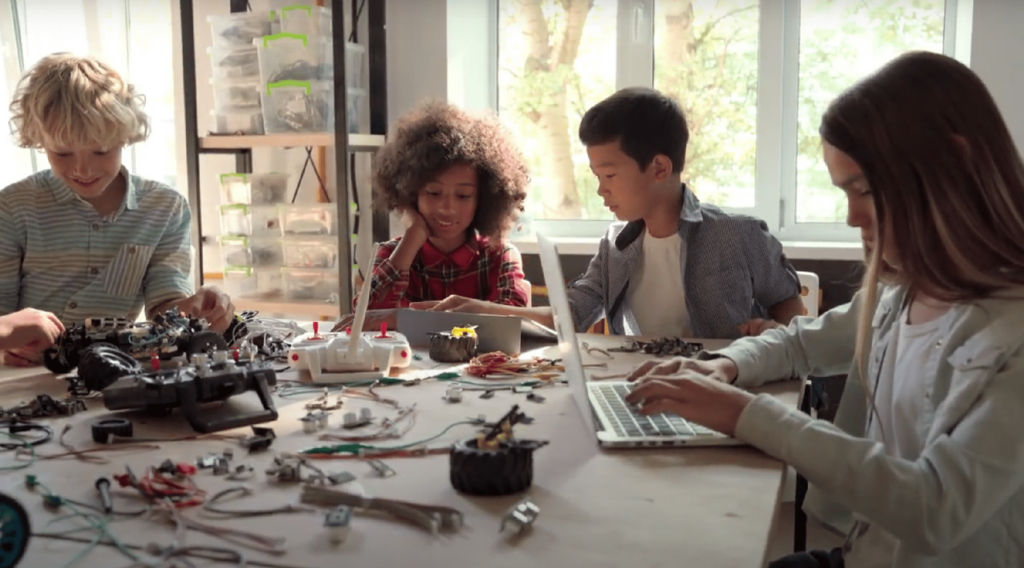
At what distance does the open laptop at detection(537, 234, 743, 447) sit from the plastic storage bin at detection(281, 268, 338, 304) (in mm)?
1582

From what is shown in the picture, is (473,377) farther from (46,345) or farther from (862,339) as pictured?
(46,345)

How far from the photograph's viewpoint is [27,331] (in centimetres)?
134

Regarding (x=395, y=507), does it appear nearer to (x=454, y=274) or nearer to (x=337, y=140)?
(x=454, y=274)

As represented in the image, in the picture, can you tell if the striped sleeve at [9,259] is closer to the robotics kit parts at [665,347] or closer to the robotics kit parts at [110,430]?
the robotics kit parts at [110,430]

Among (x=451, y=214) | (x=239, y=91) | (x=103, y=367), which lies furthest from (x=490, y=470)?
(x=239, y=91)

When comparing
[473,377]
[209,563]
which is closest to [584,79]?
[473,377]

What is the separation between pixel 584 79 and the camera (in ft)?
9.77

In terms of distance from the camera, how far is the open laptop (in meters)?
0.96

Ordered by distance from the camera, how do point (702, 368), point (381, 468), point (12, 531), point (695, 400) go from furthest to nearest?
1. point (702, 368)
2. point (695, 400)
3. point (381, 468)
4. point (12, 531)

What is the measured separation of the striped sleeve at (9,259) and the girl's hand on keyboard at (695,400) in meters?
1.25

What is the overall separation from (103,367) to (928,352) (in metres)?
1.00

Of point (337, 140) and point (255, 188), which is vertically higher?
point (337, 140)

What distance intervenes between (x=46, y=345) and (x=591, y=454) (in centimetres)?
88

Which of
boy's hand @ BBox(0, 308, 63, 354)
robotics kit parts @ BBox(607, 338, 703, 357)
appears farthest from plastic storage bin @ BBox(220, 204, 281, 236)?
robotics kit parts @ BBox(607, 338, 703, 357)
